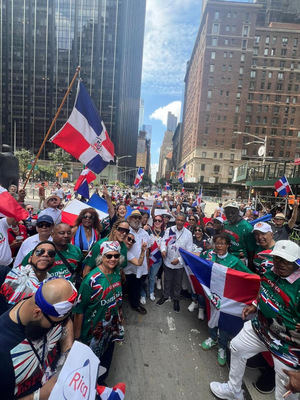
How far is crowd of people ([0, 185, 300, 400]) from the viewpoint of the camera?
142 centimetres

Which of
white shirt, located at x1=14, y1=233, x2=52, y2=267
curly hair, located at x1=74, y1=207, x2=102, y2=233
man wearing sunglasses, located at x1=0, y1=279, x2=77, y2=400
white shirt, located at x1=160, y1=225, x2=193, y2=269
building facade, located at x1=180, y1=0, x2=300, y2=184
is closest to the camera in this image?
man wearing sunglasses, located at x1=0, y1=279, x2=77, y2=400

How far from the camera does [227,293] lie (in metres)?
3.12

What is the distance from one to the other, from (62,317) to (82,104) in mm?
5172

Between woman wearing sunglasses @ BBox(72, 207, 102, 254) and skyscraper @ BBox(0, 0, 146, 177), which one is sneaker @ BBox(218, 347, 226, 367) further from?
skyscraper @ BBox(0, 0, 146, 177)

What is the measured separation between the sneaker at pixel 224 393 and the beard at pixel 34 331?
7.46 feet

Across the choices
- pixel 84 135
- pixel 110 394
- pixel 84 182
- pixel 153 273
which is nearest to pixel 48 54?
pixel 84 135

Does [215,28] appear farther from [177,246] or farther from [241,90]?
[177,246]

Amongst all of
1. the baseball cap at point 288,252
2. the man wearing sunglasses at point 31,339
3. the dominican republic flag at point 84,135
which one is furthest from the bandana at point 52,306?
the dominican republic flag at point 84,135

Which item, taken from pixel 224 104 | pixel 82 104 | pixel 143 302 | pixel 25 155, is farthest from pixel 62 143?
pixel 224 104

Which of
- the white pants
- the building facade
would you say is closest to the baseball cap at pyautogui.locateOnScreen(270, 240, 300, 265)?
the white pants

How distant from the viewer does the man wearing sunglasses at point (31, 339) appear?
1.34m

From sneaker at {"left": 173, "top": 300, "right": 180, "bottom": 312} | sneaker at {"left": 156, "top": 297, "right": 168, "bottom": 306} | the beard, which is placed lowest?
sneaker at {"left": 156, "top": 297, "right": 168, "bottom": 306}

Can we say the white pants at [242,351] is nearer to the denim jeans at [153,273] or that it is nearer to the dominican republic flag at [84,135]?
the denim jeans at [153,273]

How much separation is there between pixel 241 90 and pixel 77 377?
7548cm
